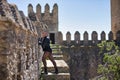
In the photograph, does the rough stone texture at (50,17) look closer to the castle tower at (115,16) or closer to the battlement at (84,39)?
the battlement at (84,39)

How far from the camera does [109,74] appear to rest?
8.95 meters

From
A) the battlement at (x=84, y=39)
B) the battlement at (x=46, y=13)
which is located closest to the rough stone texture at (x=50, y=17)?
the battlement at (x=46, y=13)

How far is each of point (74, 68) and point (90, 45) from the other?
184cm

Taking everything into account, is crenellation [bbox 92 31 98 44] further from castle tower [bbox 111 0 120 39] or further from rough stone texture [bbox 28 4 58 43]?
rough stone texture [bbox 28 4 58 43]

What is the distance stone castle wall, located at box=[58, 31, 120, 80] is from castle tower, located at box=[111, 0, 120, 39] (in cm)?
182

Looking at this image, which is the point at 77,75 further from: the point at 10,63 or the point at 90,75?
the point at 10,63

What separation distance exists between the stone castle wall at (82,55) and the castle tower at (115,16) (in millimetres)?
1817

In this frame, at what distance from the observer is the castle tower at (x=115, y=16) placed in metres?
20.9

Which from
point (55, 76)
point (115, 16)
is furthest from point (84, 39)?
point (55, 76)

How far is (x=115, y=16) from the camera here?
21.5m

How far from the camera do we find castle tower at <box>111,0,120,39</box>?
824 inches

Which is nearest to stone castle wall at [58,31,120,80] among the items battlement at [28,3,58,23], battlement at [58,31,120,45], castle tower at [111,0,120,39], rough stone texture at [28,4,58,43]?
battlement at [58,31,120,45]

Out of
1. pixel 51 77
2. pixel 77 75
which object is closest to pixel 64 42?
pixel 77 75

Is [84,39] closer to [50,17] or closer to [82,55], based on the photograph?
[82,55]
